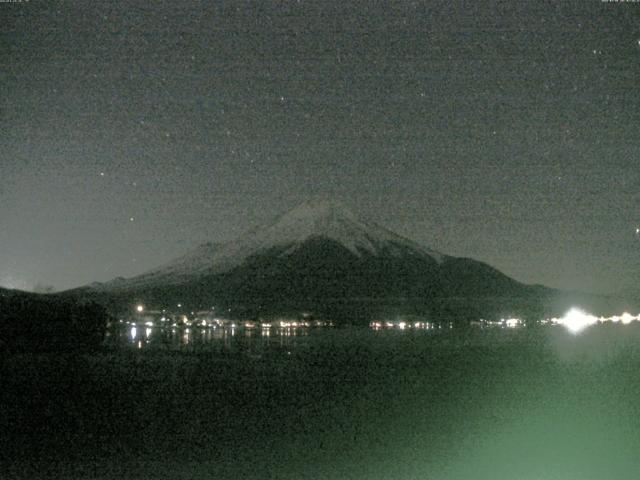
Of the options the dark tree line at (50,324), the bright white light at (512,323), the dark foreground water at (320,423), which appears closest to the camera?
the dark foreground water at (320,423)

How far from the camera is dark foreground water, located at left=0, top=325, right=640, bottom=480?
12047 millimetres

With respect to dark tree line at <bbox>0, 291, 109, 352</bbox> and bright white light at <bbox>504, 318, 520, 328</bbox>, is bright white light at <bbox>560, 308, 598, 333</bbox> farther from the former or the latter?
dark tree line at <bbox>0, 291, 109, 352</bbox>

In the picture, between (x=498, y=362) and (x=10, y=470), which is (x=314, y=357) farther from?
(x=10, y=470)

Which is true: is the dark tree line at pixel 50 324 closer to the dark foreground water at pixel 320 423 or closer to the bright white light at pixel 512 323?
the dark foreground water at pixel 320 423

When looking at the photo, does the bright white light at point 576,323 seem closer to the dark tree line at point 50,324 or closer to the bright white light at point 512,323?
the bright white light at point 512,323

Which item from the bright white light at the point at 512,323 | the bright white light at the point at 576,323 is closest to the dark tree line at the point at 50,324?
the bright white light at the point at 576,323

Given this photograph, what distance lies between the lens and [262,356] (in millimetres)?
39750

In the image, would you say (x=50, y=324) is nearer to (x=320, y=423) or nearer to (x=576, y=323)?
(x=320, y=423)

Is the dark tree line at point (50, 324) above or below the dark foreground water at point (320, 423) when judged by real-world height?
above

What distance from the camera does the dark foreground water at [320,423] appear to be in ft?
39.5

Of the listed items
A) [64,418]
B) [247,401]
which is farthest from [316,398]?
[64,418]

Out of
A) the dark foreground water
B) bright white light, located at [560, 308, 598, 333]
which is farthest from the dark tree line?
bright white light, located at [560, 308, 598, 333]

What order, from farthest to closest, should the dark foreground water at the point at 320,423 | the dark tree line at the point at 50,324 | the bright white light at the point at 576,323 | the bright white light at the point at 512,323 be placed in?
the bright white light at the point at 512,323
the bright white light at the point at 576,323
the dark tree line at the point at 50,324
the dark foreground water at the point at 320,423

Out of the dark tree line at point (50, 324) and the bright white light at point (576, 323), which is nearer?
the dark tree line at point (50, 324)
